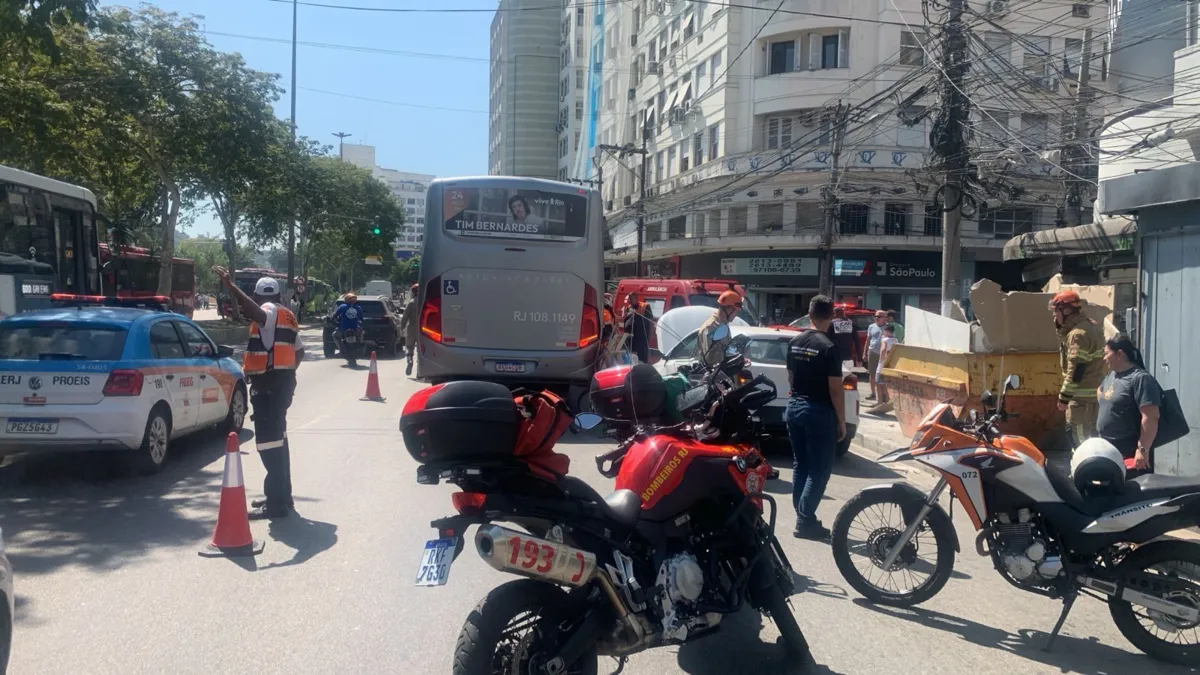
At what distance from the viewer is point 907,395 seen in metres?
12.5

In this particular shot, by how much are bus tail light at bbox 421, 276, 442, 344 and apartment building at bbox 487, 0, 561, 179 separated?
73328 millimetres

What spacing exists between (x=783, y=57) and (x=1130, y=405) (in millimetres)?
34930

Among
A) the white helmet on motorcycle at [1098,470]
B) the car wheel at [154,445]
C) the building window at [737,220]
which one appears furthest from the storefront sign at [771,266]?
the white helmet on motorcycle at [1098,470]

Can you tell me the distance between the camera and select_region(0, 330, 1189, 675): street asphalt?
4.71 metres

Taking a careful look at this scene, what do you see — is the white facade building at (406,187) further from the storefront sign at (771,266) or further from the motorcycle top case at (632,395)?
the motorcycle top case at (632,395)

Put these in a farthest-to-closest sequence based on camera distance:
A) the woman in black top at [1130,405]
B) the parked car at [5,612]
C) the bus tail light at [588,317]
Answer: the bus tail light at [588,317]
the woman in black top at [1130,405]
the parked car at [5,612]

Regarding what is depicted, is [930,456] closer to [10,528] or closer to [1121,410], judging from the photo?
[1121,410]

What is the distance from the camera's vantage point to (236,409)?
11211 mm

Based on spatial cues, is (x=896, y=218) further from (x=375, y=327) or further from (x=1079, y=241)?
(x=1079, y=241)

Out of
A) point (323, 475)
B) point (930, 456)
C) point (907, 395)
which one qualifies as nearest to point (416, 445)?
point (930, 456)

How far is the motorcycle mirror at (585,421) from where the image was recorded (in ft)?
13.5

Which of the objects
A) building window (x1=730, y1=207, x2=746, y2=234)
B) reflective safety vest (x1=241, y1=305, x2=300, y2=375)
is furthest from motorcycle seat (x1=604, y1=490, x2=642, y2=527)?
building window (x1=730, y1=207, x2=746, y2=234)

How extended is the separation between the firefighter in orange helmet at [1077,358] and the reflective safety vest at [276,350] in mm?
6286

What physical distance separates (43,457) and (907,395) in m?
10.1
